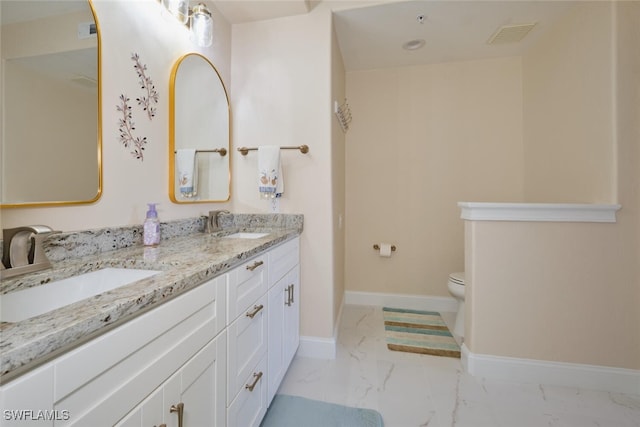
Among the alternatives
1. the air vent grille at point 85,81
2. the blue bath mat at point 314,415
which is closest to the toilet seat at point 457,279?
the blue bath mat at point 314,415

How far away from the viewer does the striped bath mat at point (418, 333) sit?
6.37ft

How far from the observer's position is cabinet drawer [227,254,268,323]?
945 millimetres

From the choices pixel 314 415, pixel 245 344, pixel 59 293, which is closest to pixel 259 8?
pixel 59 293

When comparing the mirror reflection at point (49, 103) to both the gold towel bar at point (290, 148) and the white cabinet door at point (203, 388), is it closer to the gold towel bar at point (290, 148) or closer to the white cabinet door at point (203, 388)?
the white cabinet door at point (203, 388)

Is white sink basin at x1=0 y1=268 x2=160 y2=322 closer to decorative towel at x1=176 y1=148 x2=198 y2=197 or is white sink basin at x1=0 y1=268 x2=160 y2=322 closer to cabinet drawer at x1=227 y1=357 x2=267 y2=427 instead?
cabinet drawer at x1=227 y1=357 x2=267 y2=427

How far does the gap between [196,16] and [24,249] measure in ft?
4.41

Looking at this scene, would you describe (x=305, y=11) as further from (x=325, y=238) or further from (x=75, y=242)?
(x=75, y=242)

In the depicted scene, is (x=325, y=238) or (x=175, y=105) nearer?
(x=175, y=105)

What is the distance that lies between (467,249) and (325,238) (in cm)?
93

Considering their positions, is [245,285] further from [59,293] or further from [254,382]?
[59,293]

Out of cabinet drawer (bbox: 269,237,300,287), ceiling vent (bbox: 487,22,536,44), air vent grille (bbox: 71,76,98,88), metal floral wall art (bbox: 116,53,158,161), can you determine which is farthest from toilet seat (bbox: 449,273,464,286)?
air vent grille (bbox: 71,76,98,88)

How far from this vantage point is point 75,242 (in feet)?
3.11

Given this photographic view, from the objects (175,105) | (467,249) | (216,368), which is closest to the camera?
(216,368)

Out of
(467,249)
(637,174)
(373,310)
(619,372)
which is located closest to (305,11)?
(467,249)
